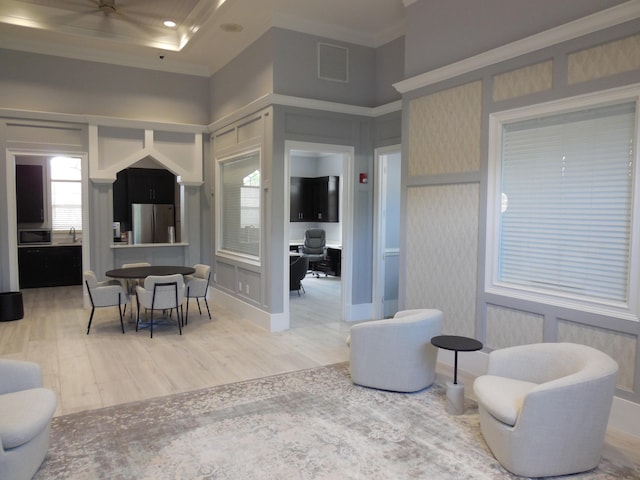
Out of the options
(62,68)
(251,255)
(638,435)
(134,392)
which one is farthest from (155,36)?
(638,435)

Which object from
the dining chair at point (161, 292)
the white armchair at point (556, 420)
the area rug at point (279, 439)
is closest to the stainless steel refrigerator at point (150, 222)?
the dining chair at point (161, 292)

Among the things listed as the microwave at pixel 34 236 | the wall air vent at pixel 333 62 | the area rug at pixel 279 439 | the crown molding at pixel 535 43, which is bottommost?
the area rug at pixel 279 439

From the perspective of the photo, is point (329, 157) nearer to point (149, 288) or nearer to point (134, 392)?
point (149, 288)

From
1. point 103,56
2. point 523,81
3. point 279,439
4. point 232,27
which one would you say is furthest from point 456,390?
point 103,56

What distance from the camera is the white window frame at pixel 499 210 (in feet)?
10.1

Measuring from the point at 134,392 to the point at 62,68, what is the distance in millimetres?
5313

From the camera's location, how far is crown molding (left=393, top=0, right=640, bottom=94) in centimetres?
305

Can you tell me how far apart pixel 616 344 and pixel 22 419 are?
12.2 ft

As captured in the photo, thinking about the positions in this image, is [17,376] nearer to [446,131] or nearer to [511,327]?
A: [511,327]

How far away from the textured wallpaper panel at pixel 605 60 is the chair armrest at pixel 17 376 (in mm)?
4186

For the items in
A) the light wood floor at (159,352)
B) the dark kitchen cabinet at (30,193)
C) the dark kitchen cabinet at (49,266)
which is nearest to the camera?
the light wood floor at (159,352)

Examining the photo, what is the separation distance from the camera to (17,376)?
285cm

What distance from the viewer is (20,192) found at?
914 cm

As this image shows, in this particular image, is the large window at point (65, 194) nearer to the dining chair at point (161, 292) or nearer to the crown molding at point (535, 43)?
the dining chair at point (161, 292)
